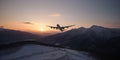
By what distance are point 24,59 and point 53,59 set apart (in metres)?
4.42

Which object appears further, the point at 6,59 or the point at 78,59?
the point at 78,59

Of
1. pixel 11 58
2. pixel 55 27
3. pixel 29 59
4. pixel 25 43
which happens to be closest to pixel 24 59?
pixel 29 59

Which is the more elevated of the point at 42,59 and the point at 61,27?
the point at 61,27

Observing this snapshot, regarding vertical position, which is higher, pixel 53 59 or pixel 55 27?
pixel 55 27

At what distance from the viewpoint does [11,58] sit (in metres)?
21.5

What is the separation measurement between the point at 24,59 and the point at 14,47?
10026mm

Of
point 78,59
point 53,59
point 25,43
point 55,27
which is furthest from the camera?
point 55,27

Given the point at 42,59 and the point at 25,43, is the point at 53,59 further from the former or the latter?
the point at 25,43

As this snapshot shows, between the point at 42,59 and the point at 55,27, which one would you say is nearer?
the point at 42,59

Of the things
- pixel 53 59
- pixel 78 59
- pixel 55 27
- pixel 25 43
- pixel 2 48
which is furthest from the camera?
pixel 55 27

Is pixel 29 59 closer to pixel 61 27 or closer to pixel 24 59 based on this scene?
pixel 24 59

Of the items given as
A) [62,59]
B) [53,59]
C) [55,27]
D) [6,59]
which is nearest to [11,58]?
[6,59]

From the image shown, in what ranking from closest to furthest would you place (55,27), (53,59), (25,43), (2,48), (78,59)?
(53,59) < (78,59) < (2,48) < (25,43) < (55,27)

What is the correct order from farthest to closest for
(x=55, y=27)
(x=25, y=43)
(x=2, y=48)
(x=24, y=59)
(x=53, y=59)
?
(x=55, y=27), (x=25, y=43), (x=2, y=48), (x=53, y=59), (x=24, y=59)
